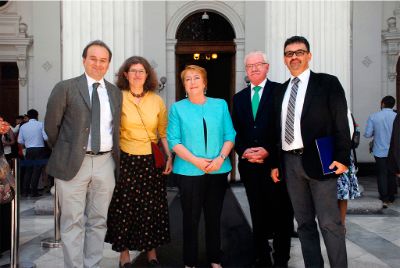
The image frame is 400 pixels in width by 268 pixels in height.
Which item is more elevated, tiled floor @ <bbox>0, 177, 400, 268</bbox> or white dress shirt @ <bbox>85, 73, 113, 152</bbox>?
white dress shirt @ <bbox>85, 73, 113, 152</bbox>

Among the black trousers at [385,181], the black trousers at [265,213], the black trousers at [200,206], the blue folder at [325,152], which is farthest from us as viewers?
the black trousers at [385,181]

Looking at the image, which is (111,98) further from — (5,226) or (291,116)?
(5,226)

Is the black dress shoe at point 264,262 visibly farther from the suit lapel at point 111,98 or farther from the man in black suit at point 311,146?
the suit lapel at point 111,98

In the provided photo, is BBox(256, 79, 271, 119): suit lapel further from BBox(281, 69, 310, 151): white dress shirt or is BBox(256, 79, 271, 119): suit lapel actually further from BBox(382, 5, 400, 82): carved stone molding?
BBox(382, 5, 400, 82): carved stone molding

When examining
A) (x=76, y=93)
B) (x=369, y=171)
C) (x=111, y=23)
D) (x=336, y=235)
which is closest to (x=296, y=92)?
(x=336, y=235)

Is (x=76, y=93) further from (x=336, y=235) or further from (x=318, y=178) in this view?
(x=336, y=235)

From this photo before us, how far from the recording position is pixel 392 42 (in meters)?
12.3

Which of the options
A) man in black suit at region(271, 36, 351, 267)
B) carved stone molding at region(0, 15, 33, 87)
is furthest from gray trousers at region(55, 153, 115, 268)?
carved stone molding at region(0, 15, 33, 87)

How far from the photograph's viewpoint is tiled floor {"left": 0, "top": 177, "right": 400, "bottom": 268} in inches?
174

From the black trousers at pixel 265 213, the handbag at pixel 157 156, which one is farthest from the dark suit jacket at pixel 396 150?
the handbag at pixel 157 156

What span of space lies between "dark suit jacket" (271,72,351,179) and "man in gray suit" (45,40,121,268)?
1.69 m

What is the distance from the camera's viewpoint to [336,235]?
137 inches

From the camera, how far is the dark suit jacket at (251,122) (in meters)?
4.07

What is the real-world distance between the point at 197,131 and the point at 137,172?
74 cm
